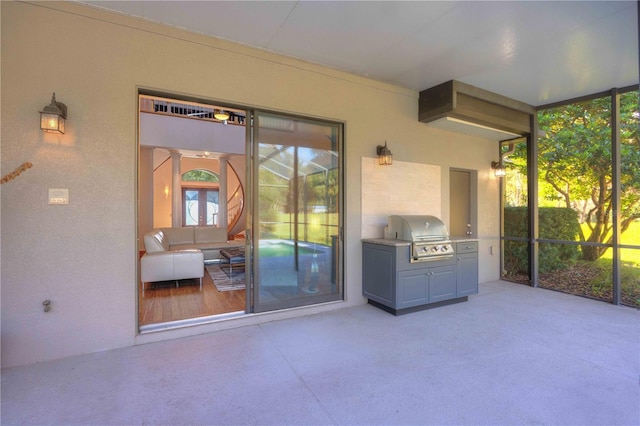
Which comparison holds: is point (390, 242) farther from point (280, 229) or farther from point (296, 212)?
point (280, 229)

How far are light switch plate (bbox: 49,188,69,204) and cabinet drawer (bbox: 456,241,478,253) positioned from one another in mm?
4181

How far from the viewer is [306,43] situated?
3.04 metres

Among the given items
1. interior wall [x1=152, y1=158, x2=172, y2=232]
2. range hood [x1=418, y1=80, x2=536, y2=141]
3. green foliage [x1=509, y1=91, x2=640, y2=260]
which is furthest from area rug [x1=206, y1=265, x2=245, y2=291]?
green foliage [x1=509, y1=91, x2=640, y2=260]

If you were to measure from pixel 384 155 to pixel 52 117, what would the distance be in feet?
10.7

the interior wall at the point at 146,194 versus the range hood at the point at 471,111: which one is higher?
the range hood at the point at 471,111

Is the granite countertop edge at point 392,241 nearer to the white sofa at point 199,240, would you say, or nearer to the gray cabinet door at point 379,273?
the gray cabinet door at point 379,273

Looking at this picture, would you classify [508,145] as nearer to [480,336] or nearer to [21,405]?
[480,336]

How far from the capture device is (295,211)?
3.48 metres

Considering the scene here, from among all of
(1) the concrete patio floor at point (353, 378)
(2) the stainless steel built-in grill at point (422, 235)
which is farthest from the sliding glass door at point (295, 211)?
(2) the stainless steel built-in grill at point (422, 235)

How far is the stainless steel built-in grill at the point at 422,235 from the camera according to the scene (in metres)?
3.49

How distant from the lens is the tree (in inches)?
163

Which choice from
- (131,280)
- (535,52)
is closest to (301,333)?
(131,280)

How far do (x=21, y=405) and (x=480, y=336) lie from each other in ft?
11.7

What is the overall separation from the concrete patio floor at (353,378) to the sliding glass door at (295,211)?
0.47 metres
